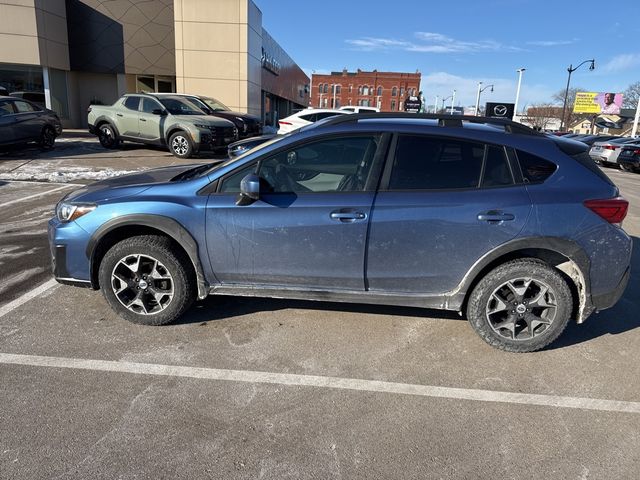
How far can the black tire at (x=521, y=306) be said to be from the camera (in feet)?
11.1

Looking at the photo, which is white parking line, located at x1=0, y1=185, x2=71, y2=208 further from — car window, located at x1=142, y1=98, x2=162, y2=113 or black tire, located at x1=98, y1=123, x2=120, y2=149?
black tire, located at x1=98, y1=123, x2=120, y2=149

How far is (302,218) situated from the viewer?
135 inches

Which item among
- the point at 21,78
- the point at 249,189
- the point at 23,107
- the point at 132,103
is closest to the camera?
the point at 249,189

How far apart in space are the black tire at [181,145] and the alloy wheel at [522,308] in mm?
11744

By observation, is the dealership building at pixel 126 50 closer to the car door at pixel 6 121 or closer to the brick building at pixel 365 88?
the car door at pixel 6 121

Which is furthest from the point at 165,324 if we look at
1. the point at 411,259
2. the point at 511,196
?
the point at 511,196

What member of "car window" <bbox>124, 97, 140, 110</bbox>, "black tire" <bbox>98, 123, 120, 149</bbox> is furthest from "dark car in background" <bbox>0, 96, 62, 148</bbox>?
"car window" <bbox>124, 97, 140, 110</bbox>

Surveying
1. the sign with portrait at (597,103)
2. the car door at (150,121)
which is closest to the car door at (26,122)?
the car door at (150,121)

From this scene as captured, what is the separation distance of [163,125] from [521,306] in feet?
42.3

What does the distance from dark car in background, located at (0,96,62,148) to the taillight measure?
48.2 ft

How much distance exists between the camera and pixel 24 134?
1354 centimetres

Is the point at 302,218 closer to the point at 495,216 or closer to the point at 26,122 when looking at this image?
the point at 495,216

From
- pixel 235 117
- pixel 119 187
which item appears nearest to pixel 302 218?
pixel 119 187

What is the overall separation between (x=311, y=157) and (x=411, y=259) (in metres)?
1.11
